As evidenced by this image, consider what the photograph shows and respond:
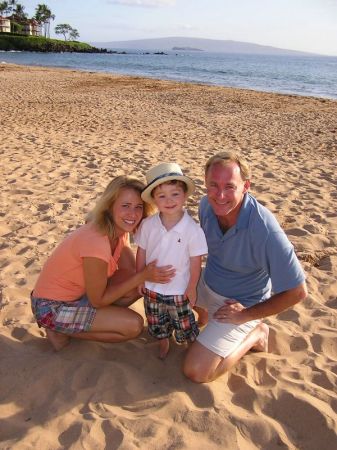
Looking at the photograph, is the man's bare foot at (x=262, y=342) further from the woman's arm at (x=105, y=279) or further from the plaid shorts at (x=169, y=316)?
the woman's arm at (x=105, y=279)

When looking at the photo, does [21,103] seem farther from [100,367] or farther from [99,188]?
[100,367]

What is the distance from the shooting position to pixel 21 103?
12875 mm

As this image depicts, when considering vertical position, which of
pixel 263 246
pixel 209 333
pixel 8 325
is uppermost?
pixel 263 246

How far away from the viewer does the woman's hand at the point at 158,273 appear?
2.52 meters

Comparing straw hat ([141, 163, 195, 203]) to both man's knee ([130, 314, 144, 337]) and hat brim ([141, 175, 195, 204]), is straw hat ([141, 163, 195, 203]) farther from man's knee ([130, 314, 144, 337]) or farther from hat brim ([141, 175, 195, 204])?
man's knee ([130, 314, 144, 337])

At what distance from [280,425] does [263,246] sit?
92 cm

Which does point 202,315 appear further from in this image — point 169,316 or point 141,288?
point 141,288

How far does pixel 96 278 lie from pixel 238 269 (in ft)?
2.81

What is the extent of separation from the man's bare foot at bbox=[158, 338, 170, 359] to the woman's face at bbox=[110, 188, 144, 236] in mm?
762

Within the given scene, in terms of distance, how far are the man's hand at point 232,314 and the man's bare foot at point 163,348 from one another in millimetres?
392

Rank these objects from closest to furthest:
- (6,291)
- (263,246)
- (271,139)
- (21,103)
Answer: (263,246) → (6,291) → (271,139) → (21,103)

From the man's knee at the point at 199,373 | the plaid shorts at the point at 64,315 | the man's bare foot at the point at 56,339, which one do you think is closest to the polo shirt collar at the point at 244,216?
the man's knee at the point at 199,373

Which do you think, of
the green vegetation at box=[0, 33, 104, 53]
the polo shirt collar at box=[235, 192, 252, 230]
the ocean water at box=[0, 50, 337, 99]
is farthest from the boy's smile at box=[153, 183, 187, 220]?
the green vegetation at box=[0, 33, 104, 53]

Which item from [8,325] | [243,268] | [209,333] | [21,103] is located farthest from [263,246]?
[21,103]
